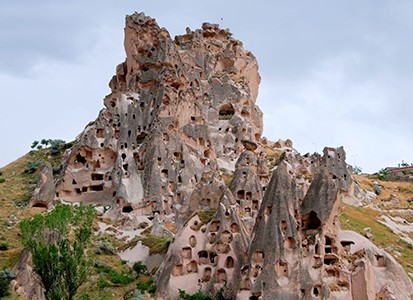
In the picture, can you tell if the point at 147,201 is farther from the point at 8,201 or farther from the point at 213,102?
the point at 213,102

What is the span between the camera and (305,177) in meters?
82.2

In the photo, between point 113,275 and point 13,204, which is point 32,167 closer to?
point 13,204

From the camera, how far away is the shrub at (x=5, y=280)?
44400 millimetres

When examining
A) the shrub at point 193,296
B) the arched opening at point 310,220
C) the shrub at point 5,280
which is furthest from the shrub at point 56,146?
the arched opening at point 310,220

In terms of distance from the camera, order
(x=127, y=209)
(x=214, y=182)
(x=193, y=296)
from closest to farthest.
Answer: (x=193, y=296), (x=214, y=182), (x=127, y=209)

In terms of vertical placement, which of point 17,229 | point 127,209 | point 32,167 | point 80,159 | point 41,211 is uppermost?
point 32,167

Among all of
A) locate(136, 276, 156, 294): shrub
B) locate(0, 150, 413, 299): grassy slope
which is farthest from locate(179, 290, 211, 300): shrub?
locate(0, 150, 413, 299): grassy slope

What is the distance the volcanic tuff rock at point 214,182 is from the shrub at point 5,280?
37.3ft

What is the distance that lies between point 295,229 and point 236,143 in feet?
148

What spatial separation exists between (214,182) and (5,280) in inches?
866

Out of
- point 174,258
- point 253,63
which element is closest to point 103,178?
point 174,258

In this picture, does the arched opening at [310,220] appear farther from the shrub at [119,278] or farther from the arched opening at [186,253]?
the shrub at [119,278]

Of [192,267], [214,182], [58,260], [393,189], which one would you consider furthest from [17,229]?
[393,189]

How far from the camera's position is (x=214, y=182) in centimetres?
5869
